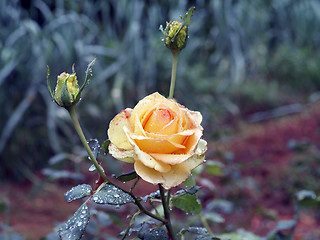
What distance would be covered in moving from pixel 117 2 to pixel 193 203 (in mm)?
2351

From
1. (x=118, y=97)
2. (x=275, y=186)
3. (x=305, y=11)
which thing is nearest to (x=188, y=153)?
(x=275, y=186)

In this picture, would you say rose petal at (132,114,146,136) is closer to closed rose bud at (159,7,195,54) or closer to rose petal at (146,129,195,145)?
rose petal at (146,129,195,145)

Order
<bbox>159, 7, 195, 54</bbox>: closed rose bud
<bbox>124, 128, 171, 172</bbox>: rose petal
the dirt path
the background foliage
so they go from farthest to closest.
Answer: the background foliage → the dirt path → <bbox>159, 7, 195, 54</bbox>: closed rose bud → <bbox>124, 128, 171, 172</bbox>: rose petal

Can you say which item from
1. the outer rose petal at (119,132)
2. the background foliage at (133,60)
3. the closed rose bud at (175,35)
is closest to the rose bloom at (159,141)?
the outer rose petal at (119,132)

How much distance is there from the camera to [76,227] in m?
0.35

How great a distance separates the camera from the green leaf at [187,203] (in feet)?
1.44

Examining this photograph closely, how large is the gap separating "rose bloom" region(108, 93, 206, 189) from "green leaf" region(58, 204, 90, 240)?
64 millimetres

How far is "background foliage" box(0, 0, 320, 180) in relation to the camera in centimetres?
188

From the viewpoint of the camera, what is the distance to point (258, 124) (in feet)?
A: 8.71

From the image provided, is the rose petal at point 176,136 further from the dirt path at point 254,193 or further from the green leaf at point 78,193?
the dirt path at point 254,193

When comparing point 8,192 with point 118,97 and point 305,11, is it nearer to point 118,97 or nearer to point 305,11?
point 118,97

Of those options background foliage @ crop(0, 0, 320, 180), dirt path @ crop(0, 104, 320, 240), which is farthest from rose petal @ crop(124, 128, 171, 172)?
background foliage @ crop(0, 0, 320, 180)

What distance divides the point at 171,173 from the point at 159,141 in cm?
3

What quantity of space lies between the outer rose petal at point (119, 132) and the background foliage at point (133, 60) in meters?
1.29
